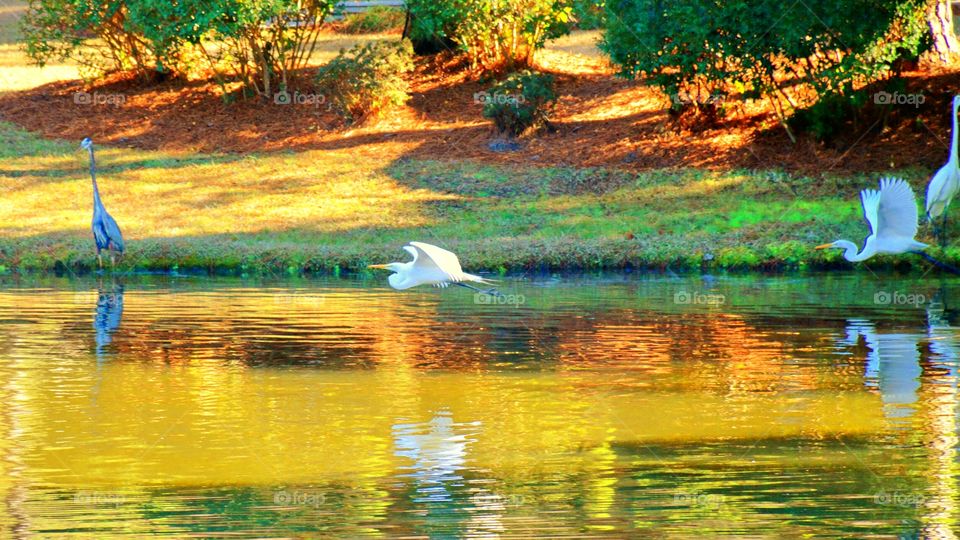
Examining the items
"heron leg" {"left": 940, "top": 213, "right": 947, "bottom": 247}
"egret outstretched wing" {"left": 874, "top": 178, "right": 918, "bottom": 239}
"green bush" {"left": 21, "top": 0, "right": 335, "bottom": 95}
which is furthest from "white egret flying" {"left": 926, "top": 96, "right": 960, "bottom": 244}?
"green bush" {"left": 21, "top": 0, "right": 335, "bottom": 95}

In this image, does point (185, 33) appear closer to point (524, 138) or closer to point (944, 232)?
point (524, 138)

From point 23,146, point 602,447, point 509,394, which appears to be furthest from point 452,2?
point 602,447

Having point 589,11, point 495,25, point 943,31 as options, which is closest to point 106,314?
point 589,11

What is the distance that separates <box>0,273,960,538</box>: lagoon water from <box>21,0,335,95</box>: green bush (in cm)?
1237

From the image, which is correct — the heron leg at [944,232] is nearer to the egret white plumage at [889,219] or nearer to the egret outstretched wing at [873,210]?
the egret white plumage at [889,219]

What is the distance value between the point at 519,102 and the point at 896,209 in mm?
13324

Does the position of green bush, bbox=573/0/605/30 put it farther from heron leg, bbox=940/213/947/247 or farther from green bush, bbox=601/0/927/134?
heron leg, bbox=940/213/947/247

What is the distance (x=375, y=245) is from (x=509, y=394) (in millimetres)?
11714

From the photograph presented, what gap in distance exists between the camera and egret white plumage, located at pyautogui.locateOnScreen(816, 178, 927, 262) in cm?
1781

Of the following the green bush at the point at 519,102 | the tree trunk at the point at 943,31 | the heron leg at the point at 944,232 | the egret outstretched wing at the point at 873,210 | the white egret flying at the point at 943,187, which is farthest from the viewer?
the green bush at the point at 519,102

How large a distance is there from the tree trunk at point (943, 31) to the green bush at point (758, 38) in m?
0.59

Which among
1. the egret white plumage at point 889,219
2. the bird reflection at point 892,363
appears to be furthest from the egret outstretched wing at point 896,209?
the bird reflection at point 892,363

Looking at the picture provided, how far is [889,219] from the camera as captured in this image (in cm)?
1806

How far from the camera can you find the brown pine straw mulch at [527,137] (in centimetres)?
2741
